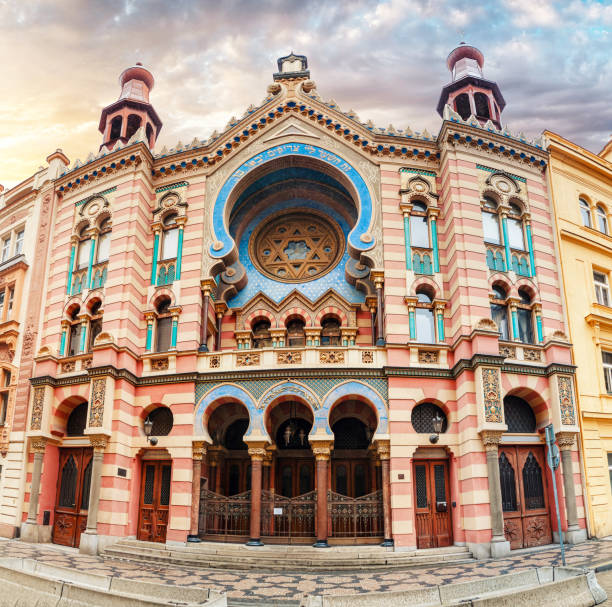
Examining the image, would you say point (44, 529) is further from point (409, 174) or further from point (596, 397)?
point (596, 397)

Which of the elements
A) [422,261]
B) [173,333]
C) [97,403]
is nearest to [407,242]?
[422,261]

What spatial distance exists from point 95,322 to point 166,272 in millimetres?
3725

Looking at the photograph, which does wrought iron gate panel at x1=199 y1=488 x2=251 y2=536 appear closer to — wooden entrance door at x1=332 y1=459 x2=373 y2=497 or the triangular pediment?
wooden entrance door at x1=332 y1=459 x2=373 y2=497

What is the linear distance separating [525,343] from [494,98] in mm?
14650

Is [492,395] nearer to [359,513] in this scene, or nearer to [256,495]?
[359,513]

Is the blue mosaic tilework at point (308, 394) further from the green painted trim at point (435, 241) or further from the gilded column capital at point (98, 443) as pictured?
the green painted trim at point (435, 241)

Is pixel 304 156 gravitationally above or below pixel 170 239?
above

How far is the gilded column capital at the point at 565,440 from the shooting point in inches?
804

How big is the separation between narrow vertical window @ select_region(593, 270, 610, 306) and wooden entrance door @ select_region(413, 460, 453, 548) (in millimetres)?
10845

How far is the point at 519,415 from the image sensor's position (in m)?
21.5

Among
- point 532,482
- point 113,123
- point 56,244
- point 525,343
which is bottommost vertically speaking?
point 532,482

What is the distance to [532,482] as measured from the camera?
815 inches

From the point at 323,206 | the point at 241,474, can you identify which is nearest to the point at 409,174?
the point at 323,206

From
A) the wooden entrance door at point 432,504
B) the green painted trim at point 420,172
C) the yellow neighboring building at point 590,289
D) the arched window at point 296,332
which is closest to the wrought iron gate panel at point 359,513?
the wooden entrance door at point 432,504
